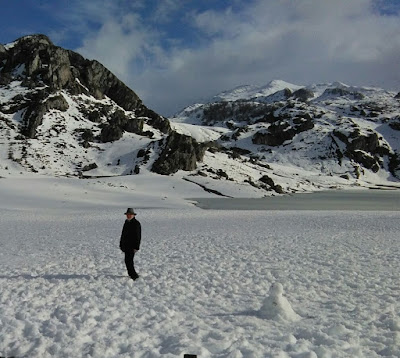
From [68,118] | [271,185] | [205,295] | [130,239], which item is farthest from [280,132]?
[205,295]

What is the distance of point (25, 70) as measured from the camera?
4513 inches

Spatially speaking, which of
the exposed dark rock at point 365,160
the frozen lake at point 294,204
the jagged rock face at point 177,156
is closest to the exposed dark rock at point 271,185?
the frozen lake at point 294,204

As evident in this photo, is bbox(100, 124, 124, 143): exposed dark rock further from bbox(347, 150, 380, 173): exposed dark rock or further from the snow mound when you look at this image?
bbox(347, 150, 380, 173): exposed dark rock

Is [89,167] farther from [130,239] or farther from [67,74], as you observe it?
[130,239]

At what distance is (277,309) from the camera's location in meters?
9.73

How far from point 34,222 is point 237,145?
521 feet

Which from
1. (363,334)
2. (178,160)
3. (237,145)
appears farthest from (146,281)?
(237,145)

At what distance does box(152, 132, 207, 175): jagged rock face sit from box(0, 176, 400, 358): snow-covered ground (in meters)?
57.4

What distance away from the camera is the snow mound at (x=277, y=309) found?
9.59 metres

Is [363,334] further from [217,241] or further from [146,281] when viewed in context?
[217,241]

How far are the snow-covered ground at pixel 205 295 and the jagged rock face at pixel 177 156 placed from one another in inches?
2260

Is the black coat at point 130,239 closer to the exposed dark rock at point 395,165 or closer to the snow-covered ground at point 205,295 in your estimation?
the snow-covered ground at point 205,295

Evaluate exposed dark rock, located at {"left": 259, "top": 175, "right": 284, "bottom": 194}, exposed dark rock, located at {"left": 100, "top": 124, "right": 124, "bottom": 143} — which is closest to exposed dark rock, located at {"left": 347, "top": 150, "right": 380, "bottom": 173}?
exposed dark rock, located at {"left": 259, "top": 175, "right": 284, "bottom": 194}

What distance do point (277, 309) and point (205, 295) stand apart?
2805 millimetres
